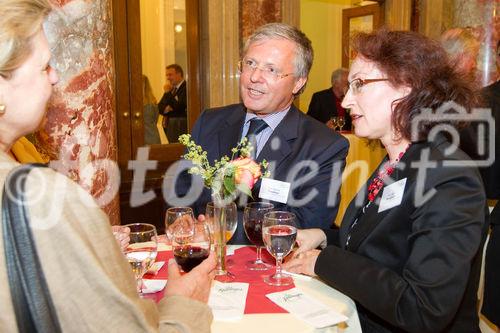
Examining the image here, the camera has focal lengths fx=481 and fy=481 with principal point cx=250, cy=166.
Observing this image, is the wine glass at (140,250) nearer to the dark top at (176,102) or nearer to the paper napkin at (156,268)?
the paper napkin at (156,268)

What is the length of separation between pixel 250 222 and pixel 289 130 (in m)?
1.05

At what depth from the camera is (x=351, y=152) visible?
5938mm

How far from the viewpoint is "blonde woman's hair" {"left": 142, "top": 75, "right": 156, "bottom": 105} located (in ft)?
19.5

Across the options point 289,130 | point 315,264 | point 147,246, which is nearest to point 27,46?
point 147,246

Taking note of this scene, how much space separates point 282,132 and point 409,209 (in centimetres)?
123

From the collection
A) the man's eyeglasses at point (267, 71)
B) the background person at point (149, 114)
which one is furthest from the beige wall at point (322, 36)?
the man's eyeglasses at point (267, 71)

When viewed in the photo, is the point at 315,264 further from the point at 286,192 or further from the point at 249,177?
the point at 286,192

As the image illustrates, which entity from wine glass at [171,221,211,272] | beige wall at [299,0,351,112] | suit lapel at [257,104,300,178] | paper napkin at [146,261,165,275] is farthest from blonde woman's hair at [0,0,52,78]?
beige wall at [299,0,351,112]

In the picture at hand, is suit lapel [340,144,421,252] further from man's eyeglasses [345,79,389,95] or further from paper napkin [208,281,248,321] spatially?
paper napkin [208,281,248,321]

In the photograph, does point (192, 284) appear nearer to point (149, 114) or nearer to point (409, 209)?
point (409, 209)

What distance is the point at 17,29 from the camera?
3.39ft

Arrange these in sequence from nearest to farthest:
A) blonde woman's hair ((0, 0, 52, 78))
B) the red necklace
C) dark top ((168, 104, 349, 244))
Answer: blonde woman's hair ((0, 0, 52, 78))
the red necklace
dark top ((168, 104, 349, 244))

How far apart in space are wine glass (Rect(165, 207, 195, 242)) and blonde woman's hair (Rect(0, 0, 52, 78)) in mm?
824

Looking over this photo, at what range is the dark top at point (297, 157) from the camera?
2.56 metres
